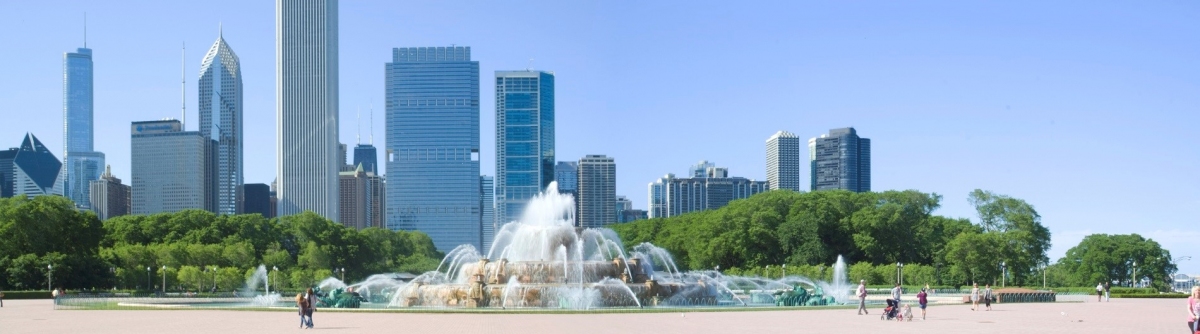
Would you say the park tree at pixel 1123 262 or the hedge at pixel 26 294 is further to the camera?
the park tree at pixel 1123 262

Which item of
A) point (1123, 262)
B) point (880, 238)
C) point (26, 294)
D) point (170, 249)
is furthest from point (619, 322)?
point (1123, 262)

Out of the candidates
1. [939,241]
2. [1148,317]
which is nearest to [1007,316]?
[1148,317]

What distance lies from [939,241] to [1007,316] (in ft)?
141

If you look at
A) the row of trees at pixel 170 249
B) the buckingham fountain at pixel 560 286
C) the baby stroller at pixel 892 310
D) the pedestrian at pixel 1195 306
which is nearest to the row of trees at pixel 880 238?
the buckingham fountain at pixel 560 286

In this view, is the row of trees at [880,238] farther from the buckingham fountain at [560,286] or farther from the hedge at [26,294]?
the hedge at [26,294]

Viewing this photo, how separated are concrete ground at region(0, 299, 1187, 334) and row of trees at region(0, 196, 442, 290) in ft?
93.5

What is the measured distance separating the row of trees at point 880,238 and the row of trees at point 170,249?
25435 mm

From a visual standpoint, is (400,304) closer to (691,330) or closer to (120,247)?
(691,330)

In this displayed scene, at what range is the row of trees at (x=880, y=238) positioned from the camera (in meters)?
68.5

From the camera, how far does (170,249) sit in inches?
3004

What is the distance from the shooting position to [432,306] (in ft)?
136

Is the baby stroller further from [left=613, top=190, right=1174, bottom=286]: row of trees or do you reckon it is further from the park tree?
the park tree

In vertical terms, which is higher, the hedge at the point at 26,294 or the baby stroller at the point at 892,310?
the baby stroller at the point at 892,310

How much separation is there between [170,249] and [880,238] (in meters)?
42.6
